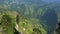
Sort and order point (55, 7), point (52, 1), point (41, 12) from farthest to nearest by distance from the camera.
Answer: point (52, 1) → point (55, 7) → point (41, 12)

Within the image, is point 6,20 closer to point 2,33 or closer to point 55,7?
point 2,33

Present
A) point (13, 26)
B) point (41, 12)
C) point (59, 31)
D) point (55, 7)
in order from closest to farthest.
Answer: point (13, 26)
point (59, 31)
point (41, 12)
point (55, 7)

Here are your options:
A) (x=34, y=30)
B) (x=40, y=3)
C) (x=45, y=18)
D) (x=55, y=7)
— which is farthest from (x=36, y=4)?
(x=34, y=30)

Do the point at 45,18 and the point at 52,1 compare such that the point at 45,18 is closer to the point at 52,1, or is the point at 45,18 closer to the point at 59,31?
the point at 52,1

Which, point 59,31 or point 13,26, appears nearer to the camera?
point 13,26

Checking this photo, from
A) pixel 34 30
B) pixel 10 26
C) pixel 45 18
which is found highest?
pixel 10 26

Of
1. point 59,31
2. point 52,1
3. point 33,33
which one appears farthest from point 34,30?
A: point 52,1

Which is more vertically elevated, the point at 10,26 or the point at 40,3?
the point at 10,26

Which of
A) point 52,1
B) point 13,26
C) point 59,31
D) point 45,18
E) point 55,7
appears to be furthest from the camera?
point 52,1

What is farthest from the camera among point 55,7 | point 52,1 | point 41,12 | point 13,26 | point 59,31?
point 52,1
